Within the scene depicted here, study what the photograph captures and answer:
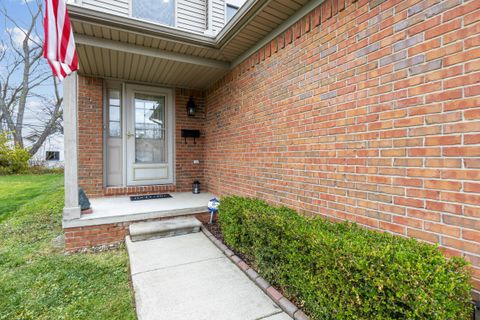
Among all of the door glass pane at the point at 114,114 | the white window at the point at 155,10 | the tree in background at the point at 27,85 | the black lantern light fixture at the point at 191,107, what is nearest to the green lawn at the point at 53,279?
the door glass pane at the point at 114,114

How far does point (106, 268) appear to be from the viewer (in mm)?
2881

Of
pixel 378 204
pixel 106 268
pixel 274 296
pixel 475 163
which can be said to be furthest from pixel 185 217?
pixel 475 163

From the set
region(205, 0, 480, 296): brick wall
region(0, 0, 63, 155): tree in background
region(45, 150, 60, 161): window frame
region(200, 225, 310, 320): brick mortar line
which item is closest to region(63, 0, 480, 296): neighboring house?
region(205, 0, 480, 296): brick wall

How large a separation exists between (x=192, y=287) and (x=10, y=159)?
12846mm

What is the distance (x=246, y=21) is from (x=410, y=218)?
278 cm

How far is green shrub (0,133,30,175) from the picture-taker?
1073cm

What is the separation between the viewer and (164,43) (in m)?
3.65

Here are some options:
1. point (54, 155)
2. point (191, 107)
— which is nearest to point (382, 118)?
point (191, 107)

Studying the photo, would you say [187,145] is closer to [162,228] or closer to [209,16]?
A: [162,228]

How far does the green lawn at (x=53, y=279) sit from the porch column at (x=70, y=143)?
59 centimetres

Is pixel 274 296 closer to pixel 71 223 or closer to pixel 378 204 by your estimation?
pixel 378 204

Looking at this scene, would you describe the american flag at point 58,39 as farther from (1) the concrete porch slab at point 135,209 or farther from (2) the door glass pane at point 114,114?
(2) the door glass pane at point 114,114

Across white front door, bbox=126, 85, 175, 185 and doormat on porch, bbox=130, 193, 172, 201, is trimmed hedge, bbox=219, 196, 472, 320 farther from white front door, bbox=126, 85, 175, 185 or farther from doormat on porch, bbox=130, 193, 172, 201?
white front door, bbox=126, 85, 175, 185

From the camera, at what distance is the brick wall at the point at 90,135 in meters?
4.77
